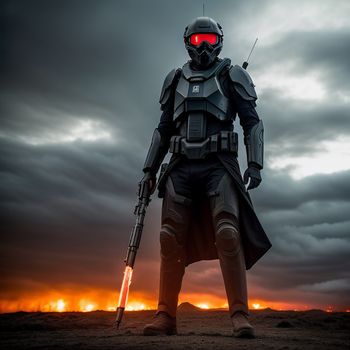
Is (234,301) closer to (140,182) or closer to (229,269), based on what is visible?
(229,269)

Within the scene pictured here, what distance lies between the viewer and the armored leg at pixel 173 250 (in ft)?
16.4

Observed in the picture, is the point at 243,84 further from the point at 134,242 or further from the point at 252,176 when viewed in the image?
the point at 134,242

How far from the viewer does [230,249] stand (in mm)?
4727

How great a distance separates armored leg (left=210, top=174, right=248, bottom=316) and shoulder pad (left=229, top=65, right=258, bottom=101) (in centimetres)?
134

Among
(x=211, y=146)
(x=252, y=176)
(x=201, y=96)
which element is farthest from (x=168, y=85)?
(x=252, y=176)

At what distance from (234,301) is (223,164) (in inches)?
62.8

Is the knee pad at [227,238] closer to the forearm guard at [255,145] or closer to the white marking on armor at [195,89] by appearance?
the forearm guard at [255,145]

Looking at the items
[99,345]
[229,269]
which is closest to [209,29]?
[229,269]

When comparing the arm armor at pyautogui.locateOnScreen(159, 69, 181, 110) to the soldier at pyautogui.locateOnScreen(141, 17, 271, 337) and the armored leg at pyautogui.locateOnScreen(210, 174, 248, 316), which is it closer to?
the soldier at pyautogui.locateOnScreen(141, 17, 271, 337)

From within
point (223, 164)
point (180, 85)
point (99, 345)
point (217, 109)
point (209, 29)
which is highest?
point (209, 29)

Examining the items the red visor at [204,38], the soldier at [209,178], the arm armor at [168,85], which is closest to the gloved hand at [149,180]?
the soldier at [209,178]

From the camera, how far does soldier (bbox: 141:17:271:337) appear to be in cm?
481

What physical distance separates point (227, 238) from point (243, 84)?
80.5 inches

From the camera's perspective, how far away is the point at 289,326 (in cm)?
701
